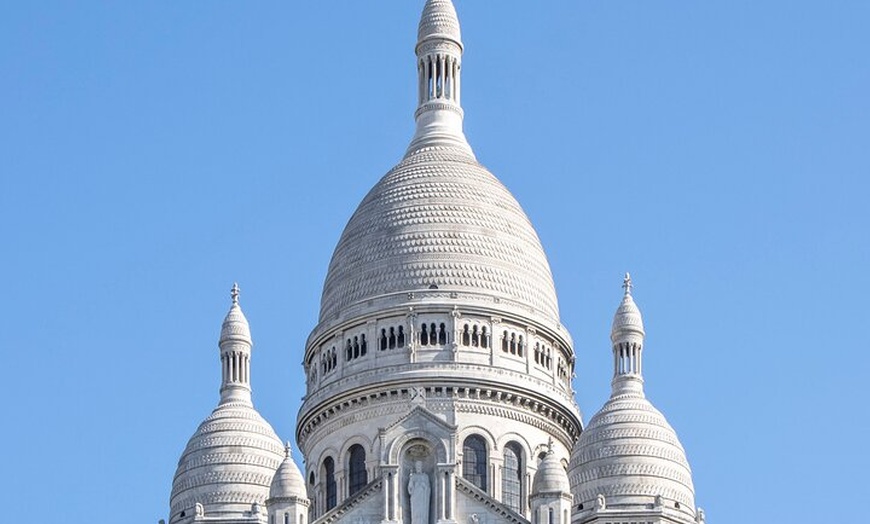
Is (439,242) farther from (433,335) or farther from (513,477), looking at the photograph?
(513,477)

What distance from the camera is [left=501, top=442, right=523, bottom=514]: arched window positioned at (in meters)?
117

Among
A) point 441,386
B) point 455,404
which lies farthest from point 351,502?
point 441,386


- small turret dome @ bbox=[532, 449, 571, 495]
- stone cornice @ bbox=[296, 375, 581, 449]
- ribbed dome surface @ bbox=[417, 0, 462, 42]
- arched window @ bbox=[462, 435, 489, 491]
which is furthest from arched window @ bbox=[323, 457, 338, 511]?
ribbed dome surface @ bbox=[417, 0, 462, 42]

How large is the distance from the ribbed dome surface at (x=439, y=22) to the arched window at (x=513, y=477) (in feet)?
58.9

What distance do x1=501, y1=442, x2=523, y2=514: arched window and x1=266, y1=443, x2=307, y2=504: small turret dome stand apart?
11762 mm

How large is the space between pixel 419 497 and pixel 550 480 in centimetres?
419

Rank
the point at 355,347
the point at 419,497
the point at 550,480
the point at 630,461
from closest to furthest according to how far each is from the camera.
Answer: the point at 550,480 → the point at 419,497 → the point at 630,461 → the point at 355,347

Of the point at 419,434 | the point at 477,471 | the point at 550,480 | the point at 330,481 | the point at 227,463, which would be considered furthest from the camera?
the point at 330,481

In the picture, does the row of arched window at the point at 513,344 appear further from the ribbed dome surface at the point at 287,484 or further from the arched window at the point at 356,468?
the ribbed dome surface at the point at 287,484

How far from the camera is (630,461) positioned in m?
113

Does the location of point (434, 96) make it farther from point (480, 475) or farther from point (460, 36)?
point (480, 475)

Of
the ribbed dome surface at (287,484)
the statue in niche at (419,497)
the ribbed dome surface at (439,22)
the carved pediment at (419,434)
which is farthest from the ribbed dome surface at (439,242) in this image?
the ribbed dome surface at (287,484)

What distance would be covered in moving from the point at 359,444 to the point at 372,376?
2.34 metres

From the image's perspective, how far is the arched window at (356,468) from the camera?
117m
